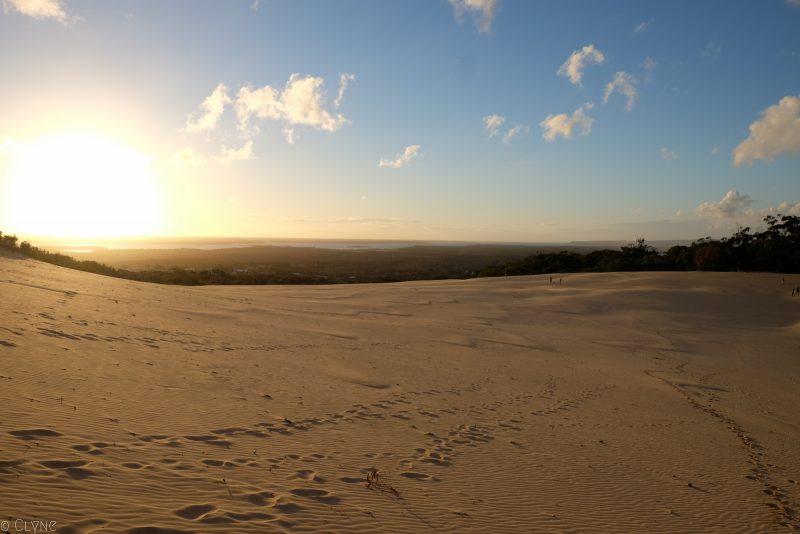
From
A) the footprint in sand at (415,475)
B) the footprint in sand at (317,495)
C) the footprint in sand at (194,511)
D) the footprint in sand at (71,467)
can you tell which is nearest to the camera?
the footprint in sand at (194,511)

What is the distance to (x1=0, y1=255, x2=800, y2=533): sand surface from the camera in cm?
416

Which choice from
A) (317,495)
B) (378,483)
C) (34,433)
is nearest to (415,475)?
(378,483)

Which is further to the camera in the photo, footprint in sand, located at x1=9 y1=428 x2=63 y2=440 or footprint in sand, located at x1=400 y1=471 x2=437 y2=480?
footprint in sand, located at x1=400 y1=471 x2=437 y2=480

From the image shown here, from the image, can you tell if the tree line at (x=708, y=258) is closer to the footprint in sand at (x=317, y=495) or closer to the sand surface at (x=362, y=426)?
the sand surface at (x=362, y=426)

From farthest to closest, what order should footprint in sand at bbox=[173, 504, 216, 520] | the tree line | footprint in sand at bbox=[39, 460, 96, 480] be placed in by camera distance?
the tree line
footprint in sand at bbox=[39, 460, 96, 480]
footprint in sand at bbox=[173, 504, 216, 520]

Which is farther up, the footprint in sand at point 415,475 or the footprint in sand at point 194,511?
the footprint in sand at point 194,511

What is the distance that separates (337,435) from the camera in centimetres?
616

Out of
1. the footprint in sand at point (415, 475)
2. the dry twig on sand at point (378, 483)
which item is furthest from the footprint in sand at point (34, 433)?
the footprint in sand at point (415, 475)

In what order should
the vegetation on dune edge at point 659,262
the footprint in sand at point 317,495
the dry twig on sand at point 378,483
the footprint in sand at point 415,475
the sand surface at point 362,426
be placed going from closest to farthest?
the sand surface at point 362,426 → the footprint in sand at point 317,495 → the dry twig on sand at point 378,483 → the footprint in sand at point 415,475 → the vegetation on dune edge at point 659,262

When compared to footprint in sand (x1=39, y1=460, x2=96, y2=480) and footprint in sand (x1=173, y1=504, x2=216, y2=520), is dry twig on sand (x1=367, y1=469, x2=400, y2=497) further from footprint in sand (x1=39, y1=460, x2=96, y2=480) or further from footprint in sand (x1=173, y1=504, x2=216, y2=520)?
footprint in sand (x1=39, y1=460, x2=96, y2=480)

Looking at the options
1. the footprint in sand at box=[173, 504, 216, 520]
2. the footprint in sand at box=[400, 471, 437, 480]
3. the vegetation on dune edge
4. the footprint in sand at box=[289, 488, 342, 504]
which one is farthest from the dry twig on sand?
the vegetation on dune edge

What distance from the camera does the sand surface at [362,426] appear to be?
164 inches

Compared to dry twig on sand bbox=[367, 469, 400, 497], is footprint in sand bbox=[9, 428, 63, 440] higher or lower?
higher

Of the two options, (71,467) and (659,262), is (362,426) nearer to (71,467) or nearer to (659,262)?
(71,467)
